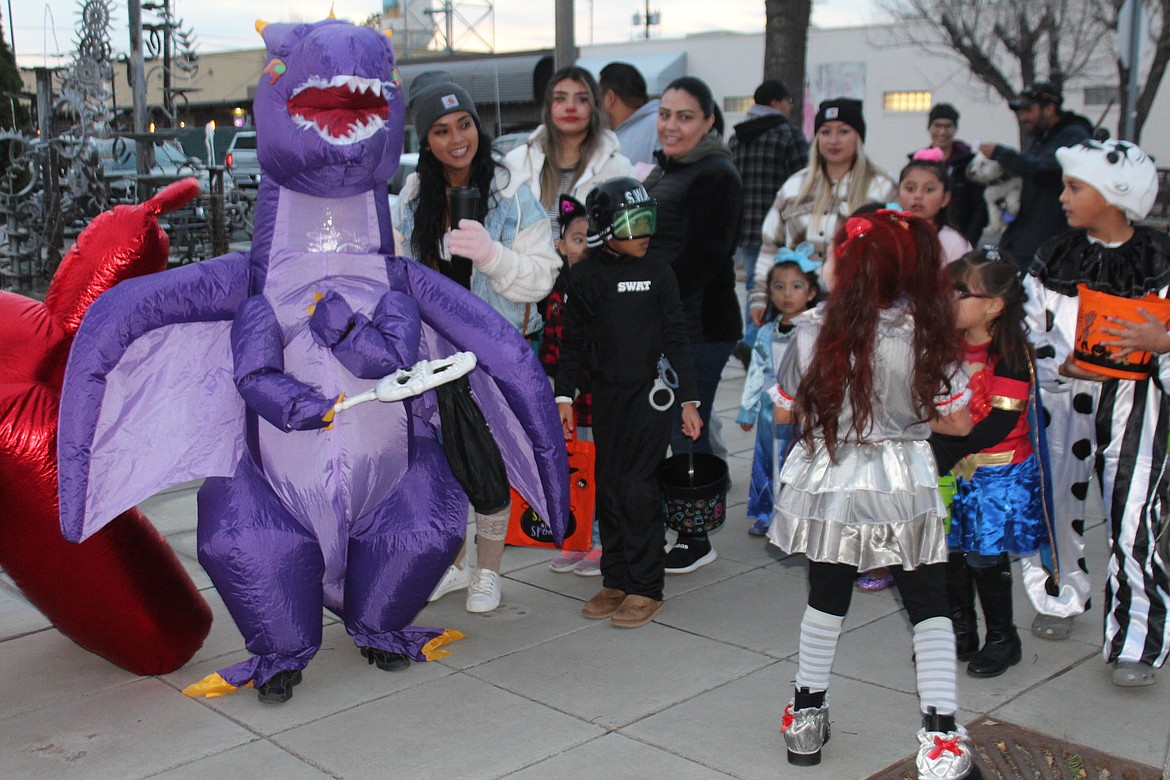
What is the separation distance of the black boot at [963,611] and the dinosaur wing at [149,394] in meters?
2.29

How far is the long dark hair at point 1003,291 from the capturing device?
3.62 m

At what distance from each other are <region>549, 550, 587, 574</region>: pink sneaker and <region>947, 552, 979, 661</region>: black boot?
160 centimetres

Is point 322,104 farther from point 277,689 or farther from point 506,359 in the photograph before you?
point 277,689

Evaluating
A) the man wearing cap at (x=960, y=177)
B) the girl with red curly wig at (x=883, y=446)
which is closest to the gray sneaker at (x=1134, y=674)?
the girl with red curly wig at (x=883, y=446)

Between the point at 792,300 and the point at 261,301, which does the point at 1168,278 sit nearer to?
the point at 792,300

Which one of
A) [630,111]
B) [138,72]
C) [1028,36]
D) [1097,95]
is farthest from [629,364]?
[1097,95]

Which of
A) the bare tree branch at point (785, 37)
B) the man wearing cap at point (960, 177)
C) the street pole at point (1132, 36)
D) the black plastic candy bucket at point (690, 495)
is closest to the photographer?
the black plastic candy bucket at point (690, 495)

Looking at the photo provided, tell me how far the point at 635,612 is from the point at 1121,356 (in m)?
1.80

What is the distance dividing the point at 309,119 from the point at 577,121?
4.83ft

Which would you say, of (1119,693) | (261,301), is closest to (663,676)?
(1119,693)

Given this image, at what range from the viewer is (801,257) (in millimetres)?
4820

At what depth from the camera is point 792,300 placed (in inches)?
189

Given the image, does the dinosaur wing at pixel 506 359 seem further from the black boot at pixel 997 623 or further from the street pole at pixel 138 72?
the street pole at pixel 138 72

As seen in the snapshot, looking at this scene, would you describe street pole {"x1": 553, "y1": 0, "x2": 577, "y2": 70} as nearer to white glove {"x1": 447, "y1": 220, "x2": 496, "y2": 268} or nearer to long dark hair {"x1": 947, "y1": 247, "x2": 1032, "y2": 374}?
white glove {"x1": 447, "y1": 220, "x2": 496, "y2": 268}
